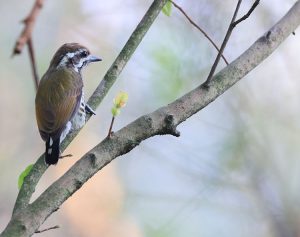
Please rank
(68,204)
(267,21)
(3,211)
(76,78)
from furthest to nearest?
(68,204) < (3,211) < (267,21) < (76,78)

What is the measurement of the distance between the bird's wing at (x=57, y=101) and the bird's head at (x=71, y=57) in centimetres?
10

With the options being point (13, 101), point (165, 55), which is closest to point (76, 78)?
point (165, 55)

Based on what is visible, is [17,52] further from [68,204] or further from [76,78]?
[68,204]

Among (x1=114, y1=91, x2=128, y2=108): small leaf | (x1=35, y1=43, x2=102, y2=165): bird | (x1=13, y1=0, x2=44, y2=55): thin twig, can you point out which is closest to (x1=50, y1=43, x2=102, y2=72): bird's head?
(x1=35, y1=43, x2=102, y2=165): bird

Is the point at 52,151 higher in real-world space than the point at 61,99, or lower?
higher

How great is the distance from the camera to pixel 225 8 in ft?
16.5

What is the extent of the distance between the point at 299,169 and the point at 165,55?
1471 mm

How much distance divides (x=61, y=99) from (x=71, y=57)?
50cm

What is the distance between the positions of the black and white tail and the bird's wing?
0.11 metres

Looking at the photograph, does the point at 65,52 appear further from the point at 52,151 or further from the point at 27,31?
the point at 27,31

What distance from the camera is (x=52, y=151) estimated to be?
282cm

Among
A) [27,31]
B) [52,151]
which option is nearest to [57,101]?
[52,151]

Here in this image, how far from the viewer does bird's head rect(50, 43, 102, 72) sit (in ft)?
12.7

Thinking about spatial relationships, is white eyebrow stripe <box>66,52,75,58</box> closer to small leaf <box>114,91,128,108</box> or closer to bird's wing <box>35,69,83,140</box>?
bird's wing <box>35,69,83,140</box>
